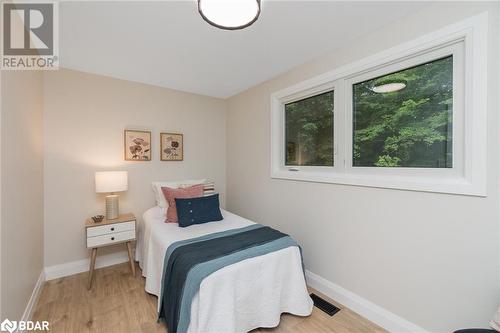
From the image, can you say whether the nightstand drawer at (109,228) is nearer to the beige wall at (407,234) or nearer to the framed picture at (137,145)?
the framed picture at (137,145)

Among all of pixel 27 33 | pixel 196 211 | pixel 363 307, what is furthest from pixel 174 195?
pixel 363 307

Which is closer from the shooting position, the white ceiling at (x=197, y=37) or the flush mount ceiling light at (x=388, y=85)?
the white ceiling at (x=197, y=37)

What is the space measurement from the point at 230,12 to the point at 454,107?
5.05ft

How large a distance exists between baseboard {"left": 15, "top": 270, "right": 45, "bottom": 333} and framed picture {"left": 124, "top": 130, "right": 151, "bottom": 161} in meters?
1.48

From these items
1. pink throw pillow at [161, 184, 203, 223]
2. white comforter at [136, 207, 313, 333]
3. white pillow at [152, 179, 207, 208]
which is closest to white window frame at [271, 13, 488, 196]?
white comforter at [136, 207, 313, 333]

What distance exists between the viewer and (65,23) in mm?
1687

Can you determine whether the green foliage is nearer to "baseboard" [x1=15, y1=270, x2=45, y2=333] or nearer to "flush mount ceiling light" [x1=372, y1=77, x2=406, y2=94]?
"flush mount ceiling light" [x1=372, y1=77, x2=406, y2=94]

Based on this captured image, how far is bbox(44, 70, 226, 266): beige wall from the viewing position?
7.94 ft

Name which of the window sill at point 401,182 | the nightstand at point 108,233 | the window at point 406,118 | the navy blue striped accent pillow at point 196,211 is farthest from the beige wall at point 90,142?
the window at point 406,118

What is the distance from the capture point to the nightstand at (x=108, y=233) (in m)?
2.27

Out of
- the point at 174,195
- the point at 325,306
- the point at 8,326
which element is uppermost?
the point at 174,195

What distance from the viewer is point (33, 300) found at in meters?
1.90

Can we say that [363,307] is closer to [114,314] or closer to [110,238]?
[114,314]

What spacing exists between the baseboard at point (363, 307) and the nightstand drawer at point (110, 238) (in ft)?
6.63
